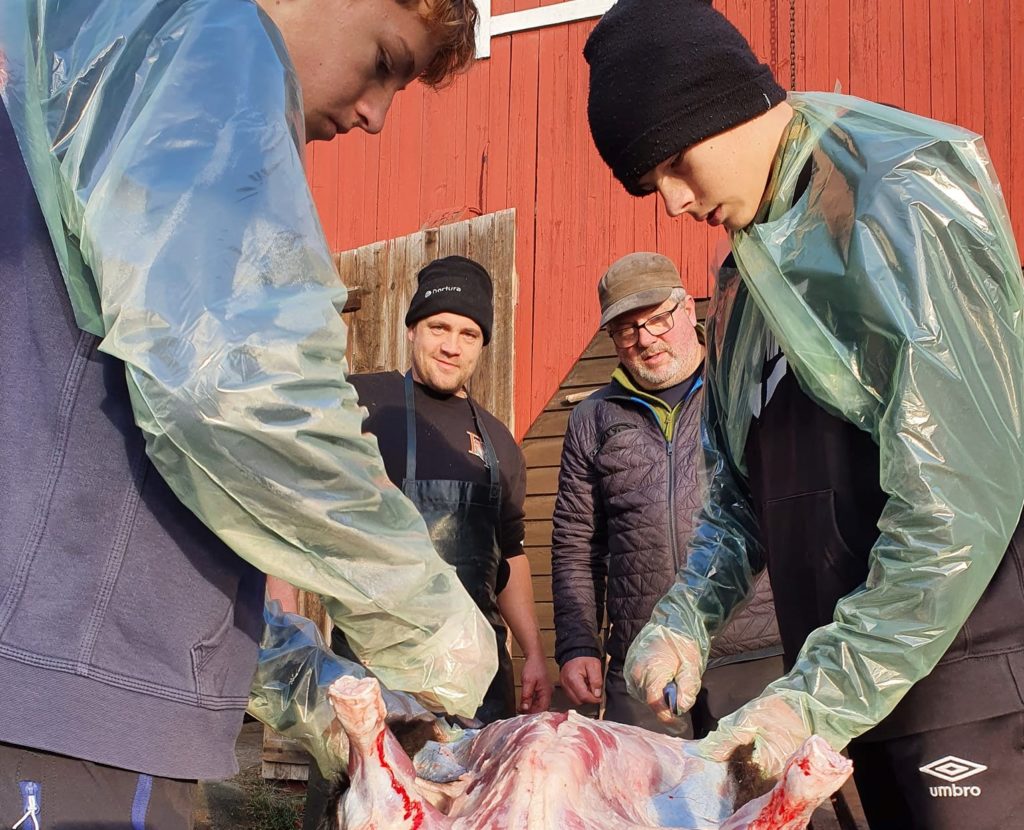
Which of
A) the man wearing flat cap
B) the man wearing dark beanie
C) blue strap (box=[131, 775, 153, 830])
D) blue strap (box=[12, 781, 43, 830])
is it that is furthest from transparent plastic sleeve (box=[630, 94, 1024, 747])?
the man wearing flat cap

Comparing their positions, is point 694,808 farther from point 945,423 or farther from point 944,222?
point 944,222

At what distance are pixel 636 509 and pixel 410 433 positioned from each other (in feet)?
2.85

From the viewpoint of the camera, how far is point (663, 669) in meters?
2.16

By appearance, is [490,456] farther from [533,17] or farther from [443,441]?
[533,17]

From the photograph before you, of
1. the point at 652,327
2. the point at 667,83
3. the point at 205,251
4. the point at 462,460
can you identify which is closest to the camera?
the point at 205,251

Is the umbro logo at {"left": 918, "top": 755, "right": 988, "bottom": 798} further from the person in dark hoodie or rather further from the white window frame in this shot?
the white window frame

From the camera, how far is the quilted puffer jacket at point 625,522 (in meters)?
3.53

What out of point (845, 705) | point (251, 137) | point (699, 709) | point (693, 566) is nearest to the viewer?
point (251, 137)

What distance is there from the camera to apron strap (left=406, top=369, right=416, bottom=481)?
3.58 meters

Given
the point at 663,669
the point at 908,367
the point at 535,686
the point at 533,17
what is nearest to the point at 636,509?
the point at 535,686

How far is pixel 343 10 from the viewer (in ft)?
5.15

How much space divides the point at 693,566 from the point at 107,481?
151 cm

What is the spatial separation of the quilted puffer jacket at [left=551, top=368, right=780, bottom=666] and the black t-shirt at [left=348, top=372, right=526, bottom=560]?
212 millimetres

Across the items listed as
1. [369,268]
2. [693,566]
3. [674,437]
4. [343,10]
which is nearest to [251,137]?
[343,10]
